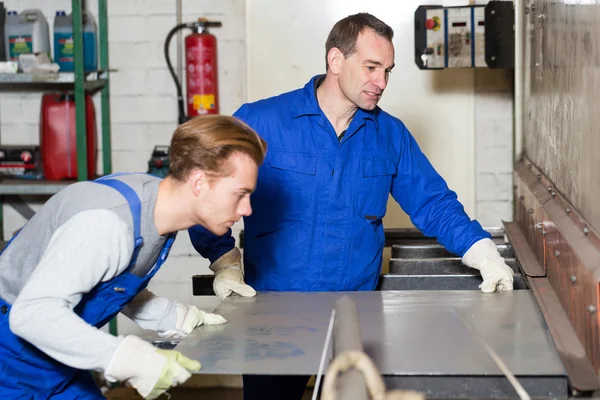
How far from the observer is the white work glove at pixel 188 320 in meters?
1.97

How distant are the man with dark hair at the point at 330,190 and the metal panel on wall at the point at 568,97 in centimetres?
39

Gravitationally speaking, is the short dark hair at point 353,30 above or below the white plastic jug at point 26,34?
below

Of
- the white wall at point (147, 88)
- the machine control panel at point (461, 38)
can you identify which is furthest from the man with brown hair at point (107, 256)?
the white wall at point (147, 88)

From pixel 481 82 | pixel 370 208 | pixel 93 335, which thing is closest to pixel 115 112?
pixel 481 82

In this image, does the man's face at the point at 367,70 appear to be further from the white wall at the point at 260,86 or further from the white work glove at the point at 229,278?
the white wall at the point at 260,86

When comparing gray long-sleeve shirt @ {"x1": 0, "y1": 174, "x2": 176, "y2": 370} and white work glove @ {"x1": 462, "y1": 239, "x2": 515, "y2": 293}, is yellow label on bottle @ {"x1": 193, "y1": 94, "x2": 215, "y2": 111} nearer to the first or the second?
white work glove @ {"x1": 462, "y1": 239, "x2": 515, "y2": 293}

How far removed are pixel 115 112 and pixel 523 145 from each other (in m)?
2.09

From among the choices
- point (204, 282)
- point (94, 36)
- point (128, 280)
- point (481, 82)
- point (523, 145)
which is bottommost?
point (204, 282)

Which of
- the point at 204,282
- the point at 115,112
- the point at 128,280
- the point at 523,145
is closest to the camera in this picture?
the point at 128,280

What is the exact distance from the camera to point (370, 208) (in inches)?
101

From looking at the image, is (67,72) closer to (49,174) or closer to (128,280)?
(49,174)

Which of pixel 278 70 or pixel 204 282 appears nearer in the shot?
pixel 204 282

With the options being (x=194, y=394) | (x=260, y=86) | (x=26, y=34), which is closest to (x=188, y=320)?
→ (x=260, y=86)

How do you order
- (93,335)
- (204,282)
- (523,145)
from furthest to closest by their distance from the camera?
(523,145) < (204,282) < (93,335)
